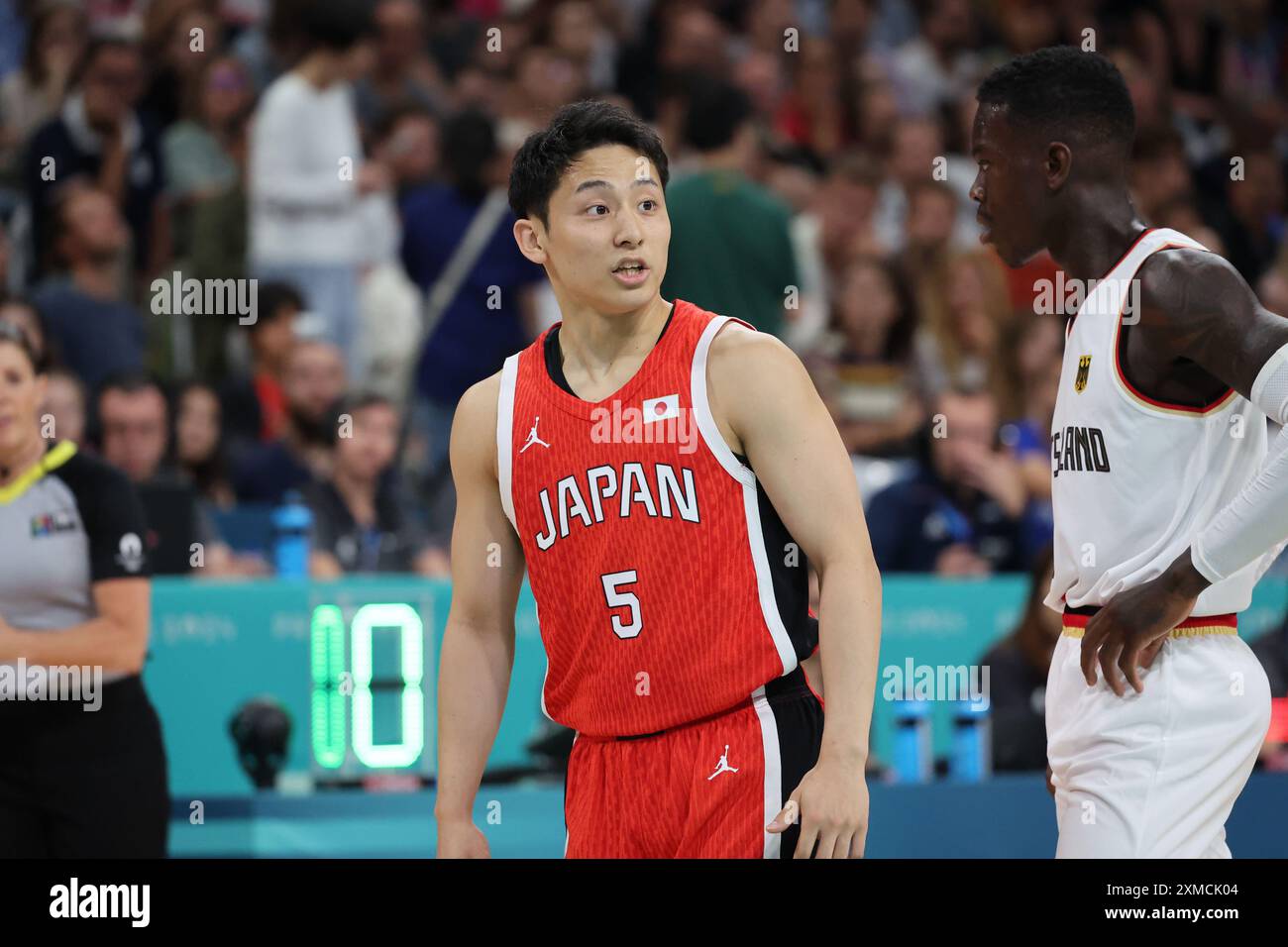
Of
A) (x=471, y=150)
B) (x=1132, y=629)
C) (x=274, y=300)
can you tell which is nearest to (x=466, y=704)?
(x=1132, y=629)

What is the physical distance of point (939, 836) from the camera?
683 cm

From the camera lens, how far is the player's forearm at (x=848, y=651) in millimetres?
Answer: 3793

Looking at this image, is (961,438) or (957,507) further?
(961,438)

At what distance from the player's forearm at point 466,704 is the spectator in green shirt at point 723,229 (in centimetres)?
431

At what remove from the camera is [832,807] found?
147 inches

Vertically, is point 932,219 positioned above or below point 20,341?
above

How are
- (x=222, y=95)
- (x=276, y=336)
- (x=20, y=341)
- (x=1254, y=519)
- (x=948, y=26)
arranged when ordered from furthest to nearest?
1. (x=948, y=26)
2. (x=222, y=95)
3. (x=276, y=336)
4. (x=20, y=341)
5. (x=1254, y=519)

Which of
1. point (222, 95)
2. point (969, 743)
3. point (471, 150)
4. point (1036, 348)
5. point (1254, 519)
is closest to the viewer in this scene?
point (1254, 519)

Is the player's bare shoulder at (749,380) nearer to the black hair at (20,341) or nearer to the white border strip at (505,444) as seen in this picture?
the white border strip at (505,444)

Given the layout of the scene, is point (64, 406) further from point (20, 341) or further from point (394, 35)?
point (394, 35)

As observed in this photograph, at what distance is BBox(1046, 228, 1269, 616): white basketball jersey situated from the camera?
13.8ft

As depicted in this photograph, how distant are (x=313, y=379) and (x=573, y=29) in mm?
3523

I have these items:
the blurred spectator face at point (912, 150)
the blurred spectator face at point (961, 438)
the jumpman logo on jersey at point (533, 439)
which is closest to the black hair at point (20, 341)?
the jumpman logo on jersey at point (533, 439)

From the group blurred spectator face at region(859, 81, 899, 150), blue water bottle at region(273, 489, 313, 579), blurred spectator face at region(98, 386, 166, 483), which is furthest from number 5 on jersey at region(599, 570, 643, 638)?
Result: blurred spectator face at region(859, 81, 899, 150)
